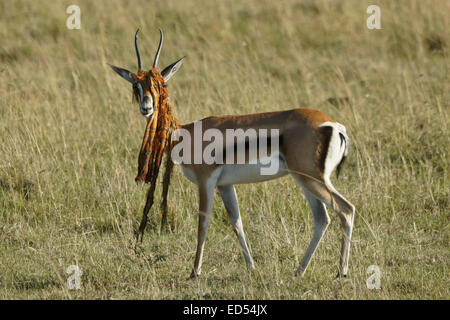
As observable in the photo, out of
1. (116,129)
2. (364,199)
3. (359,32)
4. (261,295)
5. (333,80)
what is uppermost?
(359,32)

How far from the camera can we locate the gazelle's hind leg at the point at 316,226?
4.97 meters

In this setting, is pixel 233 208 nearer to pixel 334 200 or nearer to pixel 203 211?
pixel 203 211

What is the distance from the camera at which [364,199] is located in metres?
6.25

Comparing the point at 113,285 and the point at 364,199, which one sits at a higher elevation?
the point at 364,199

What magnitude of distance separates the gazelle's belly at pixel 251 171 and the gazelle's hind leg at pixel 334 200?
18 centimetres

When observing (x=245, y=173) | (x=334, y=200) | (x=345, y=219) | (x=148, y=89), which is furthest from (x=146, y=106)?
(x=345, y=219)

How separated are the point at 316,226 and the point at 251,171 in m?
0.63

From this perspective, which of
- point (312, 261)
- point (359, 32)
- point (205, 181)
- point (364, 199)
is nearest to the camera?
point (205, 181)

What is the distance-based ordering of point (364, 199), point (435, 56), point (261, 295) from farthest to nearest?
1. point (435, 56)
2. point (364, 199)
3. point (261, 295)

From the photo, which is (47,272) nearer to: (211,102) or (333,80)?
(211,102)

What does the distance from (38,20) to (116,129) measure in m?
5.26

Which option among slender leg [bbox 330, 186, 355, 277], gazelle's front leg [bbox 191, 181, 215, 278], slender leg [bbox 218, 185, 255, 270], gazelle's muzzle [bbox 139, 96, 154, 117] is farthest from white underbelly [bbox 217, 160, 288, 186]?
gazelle's muzzle [bbox 139, 96, 154, 117]

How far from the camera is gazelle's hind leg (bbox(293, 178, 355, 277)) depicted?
4.70 m

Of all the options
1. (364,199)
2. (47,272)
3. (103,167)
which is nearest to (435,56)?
(364,199)
